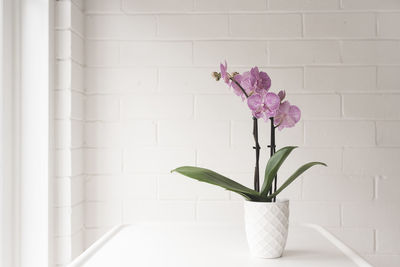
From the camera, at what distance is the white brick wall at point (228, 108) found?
155 cm

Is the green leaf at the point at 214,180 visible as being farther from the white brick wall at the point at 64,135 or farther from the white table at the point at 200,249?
the white brick wall at the point at 64,135

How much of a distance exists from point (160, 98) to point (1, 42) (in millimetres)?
573

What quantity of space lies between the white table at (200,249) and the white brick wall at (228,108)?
0.74 ft

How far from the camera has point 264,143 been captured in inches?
61.4

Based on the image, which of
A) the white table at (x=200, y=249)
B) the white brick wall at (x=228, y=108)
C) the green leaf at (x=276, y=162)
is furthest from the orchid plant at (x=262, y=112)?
the white brick wall at (x=228, y=108)

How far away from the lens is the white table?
0.97m

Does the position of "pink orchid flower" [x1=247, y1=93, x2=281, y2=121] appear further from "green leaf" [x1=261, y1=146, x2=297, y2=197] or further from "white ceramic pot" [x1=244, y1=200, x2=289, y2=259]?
"white ceramic pot" [x1=244, y1=200, x2=289, y2=259]

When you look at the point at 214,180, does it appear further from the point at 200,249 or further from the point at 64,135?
the point at 64,135

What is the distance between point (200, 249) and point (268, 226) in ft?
0.70

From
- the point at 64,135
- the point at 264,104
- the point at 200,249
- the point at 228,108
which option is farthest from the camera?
the point at 228,108

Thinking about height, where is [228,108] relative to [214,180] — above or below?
above

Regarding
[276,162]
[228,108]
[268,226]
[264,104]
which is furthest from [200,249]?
[228,108]

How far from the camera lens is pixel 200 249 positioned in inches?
43.1


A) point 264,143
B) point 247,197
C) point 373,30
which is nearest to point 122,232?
point 247,197
